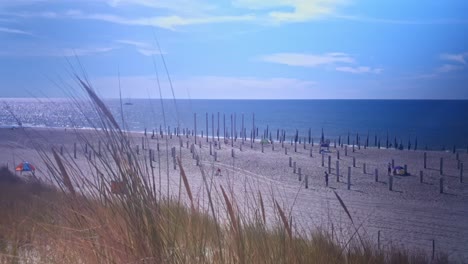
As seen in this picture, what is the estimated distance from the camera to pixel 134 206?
80.0 inches

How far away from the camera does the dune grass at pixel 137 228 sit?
204cm

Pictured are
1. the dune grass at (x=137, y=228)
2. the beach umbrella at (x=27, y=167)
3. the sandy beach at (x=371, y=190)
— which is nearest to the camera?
the dune grass at (x=137, y=228)

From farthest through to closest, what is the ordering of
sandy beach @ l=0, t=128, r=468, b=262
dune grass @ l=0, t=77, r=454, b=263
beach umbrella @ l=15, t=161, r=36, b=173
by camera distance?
sandy beach @ l=0, t=128, r=468, b=262, beach umbrella @ l=15, t=161, r=36, b=173, dune grass @ l=0, t=77, r=454, b=263

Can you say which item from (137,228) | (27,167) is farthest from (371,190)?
(137,228)

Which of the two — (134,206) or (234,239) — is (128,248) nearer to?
(134,206)

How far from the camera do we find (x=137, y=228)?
6.59ft

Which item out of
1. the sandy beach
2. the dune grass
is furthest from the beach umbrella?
the dune grass

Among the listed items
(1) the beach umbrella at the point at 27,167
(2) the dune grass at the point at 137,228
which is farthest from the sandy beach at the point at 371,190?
(2) the dune grass at the point at 137,228

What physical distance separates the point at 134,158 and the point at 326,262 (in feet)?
3.65

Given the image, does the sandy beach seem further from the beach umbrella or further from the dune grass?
the dune grass

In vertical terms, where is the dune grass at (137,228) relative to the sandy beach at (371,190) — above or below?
above

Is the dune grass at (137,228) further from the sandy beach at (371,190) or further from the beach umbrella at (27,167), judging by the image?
the beach umbrella at (27,167)

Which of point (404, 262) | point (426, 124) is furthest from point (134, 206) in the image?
point (426, 124)

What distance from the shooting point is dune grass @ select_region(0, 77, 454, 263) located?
2039 millimetres
